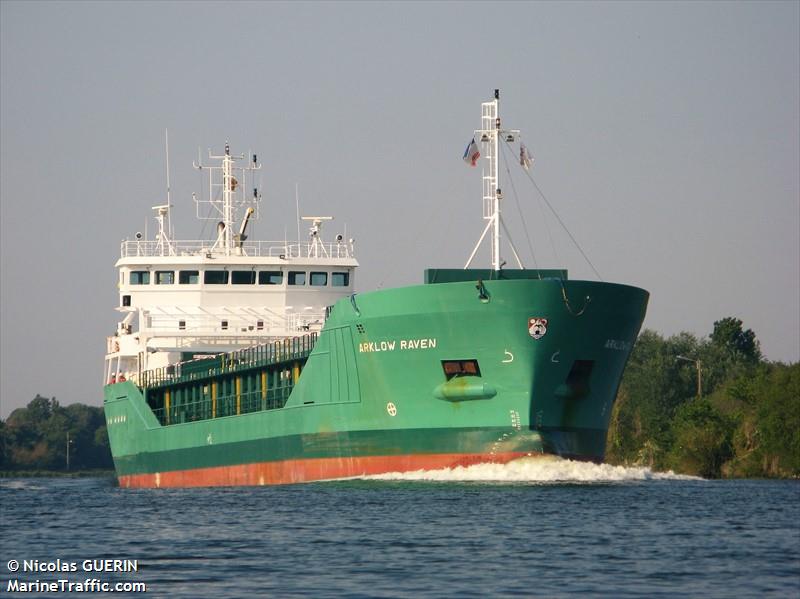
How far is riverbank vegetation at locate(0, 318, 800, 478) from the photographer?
161ft

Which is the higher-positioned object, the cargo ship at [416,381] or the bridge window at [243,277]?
the bridge window at [243,277]

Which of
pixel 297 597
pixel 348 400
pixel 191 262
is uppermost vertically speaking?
pixel 191 262

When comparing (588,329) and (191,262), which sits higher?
(191,262)

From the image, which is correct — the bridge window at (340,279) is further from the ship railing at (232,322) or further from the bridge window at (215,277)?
the bridge window at (215,277)


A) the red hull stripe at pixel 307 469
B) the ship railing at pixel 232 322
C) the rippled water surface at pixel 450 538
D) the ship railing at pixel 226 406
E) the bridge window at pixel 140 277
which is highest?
the bridge window at pixel 140 277

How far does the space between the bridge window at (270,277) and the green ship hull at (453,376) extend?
9.21 meters

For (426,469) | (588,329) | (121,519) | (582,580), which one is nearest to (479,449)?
(426,469)

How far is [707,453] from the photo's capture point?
52625 mm

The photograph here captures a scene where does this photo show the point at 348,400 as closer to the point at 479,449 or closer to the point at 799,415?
the point at 479,449

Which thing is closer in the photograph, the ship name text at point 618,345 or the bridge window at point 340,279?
the ship name text at point 618,345

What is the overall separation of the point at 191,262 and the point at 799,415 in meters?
21.8

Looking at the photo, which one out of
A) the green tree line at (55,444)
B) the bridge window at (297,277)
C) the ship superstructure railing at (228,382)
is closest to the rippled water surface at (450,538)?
the ship superstructure railing at (228,382)

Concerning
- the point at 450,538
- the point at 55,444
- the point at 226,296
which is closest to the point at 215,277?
the point at 226,296

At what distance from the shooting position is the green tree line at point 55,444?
428 ft
